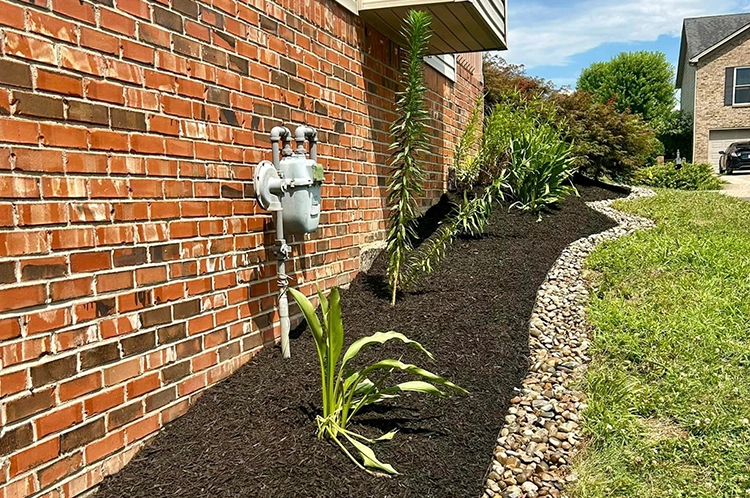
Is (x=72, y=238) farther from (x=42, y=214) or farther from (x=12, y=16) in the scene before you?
(x=12, y=16)

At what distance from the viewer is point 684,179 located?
45.8 feet

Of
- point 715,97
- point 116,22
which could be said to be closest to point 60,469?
point 116,22

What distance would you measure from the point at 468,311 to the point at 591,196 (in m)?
6.00

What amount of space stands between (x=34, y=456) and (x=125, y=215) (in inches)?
34.5

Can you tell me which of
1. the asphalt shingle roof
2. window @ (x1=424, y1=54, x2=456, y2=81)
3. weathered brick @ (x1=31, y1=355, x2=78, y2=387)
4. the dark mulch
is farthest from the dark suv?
weathered brick @ (x1=31, y1=355, x2=78, y2=387)

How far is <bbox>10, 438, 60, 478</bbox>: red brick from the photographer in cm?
175


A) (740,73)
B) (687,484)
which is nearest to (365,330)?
(687,484)

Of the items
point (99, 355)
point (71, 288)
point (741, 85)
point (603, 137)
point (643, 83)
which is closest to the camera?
point (71, 288)

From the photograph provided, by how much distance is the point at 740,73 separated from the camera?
23.8 meters

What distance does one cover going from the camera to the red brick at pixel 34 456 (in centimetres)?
175

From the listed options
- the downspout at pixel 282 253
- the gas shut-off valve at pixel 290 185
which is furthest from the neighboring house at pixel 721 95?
the downspout at pixel 282 253

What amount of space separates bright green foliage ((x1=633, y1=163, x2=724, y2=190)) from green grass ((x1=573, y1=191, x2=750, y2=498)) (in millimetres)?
8968

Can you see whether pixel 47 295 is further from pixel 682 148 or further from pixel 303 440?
pixel 682 148

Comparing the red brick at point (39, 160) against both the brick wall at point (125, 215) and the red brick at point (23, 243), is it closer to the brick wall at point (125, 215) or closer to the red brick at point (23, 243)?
the brick wall at point (125, 215)
